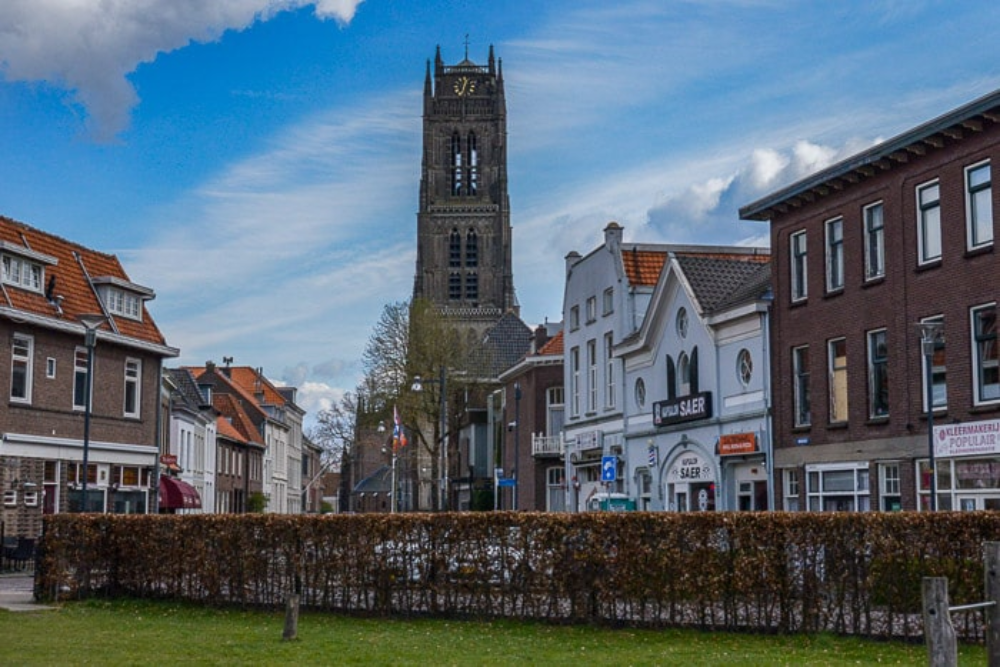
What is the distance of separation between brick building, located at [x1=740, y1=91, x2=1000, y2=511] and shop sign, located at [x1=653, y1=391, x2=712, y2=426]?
3.95 metres

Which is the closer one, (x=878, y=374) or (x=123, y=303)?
(x=878, y=374)

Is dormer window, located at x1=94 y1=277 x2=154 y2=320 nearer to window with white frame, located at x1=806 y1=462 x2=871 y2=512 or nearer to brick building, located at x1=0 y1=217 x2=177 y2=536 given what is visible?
brick building, located at x1=0 y1=217 x2=177 y2=536

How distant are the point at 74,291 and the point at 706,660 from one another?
29834 millimetres

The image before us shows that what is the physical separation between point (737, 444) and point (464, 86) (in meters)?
112

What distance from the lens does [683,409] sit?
4169 centimetres

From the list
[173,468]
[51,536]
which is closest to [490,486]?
[173,468]

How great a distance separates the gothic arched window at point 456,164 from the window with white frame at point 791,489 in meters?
108

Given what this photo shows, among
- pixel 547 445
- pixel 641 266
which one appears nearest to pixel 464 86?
pixel 547 445

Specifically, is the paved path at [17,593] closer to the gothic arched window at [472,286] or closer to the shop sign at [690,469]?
the shop sign at [690,469]

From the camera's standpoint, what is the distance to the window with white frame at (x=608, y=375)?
49.6m

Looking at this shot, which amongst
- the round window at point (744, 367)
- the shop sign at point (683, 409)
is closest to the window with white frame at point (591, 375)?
the shop sign at point (683, 409)

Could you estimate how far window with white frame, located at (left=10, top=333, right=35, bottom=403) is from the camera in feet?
121

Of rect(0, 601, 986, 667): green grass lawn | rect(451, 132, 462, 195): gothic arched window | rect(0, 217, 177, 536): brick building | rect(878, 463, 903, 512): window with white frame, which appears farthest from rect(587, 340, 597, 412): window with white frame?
rect(451, 132, 462, 195): gothic arched window

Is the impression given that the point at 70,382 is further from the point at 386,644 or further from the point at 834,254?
the point at 386,644
